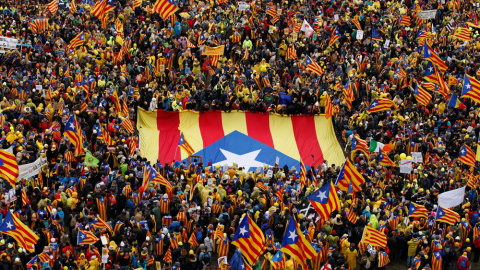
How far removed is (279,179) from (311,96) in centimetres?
652

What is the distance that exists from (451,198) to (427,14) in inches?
618

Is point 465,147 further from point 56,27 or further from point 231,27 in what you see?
point 56,27

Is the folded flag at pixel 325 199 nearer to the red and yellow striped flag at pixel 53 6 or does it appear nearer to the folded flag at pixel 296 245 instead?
the folded flag at pixel 296 245

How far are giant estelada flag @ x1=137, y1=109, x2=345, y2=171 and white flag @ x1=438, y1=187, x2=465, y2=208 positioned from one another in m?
6.25

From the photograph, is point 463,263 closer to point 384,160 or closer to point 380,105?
point 384,160

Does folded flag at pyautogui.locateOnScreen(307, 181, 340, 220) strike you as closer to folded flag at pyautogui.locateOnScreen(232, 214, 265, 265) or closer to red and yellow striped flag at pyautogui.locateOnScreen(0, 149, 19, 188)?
folded flag at pyautogui.locateOnScreen(232, 214, 265, 265)

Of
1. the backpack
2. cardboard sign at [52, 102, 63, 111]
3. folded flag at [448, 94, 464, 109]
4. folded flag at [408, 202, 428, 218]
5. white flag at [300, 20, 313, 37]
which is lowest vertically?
the backpack

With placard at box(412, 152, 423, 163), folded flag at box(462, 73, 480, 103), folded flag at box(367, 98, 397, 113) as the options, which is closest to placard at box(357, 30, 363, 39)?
folded flag at box(367, 98, 397, 113)

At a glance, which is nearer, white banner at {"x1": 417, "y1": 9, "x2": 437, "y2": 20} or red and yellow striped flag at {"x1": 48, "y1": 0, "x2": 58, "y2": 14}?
red and yellow striped flag at {"x1": 48, "y1": 0, "x2": 58, "y2": 14}

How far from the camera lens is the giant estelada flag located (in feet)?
116

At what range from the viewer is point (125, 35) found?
41469 mm

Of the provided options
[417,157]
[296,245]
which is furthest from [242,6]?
[296,245]

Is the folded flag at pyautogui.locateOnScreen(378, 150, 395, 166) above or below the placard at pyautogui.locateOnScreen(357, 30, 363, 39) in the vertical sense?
below

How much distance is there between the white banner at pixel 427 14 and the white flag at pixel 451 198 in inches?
606
